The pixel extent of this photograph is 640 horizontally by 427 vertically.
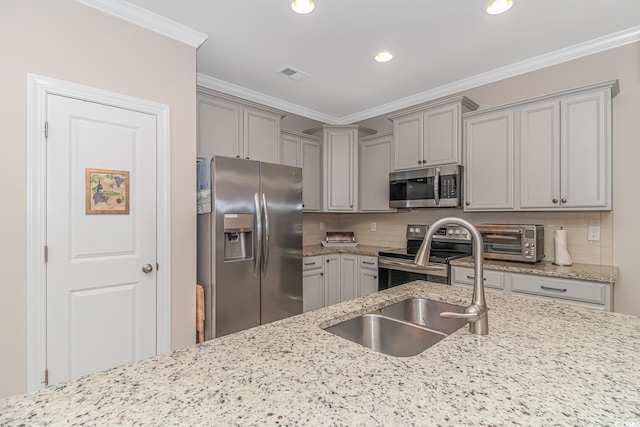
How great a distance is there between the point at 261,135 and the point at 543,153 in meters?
2.58

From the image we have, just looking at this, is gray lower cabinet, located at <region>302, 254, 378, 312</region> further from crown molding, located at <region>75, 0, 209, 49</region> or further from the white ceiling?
crown molding, located at <region>75, 0, 209, 49</region>

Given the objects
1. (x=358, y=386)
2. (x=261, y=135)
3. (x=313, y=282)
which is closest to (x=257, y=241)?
(x=313, y=282)

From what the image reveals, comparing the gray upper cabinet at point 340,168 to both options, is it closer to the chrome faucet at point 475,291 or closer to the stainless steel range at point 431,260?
the stainless steel range at point 431,260

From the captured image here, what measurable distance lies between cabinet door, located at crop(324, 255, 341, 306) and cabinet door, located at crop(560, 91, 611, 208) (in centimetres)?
225

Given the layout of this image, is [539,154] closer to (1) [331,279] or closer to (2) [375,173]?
(2) [375,173]

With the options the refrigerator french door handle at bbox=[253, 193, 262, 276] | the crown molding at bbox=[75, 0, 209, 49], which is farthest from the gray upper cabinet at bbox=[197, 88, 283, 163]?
the refrigerator french door handle at bbox=[253, 193, 262, 276]

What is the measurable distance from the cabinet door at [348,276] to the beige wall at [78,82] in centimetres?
184

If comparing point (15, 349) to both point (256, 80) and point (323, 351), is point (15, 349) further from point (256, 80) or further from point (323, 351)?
point (256, 80)

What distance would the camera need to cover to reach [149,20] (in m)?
A: 2.18

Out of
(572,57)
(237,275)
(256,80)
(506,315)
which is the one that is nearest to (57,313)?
(237,275)

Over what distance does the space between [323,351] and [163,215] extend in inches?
70.5

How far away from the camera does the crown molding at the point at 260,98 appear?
3179 mm

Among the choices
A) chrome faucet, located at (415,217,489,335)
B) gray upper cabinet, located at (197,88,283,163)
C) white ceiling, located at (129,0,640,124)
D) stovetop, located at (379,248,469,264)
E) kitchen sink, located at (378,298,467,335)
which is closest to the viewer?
chrome faucet, located at (415,217,489,335)

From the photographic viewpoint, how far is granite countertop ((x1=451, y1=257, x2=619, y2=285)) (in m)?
2.18
